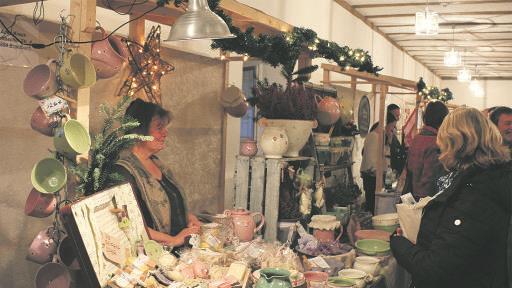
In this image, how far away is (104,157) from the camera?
1.94 metres

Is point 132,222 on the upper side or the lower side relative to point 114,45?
lower

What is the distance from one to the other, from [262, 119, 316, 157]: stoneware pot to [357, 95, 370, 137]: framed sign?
12.6 feet

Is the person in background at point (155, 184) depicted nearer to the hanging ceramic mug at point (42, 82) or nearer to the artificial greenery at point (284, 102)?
the hanging ceramic mug at point (42, 82)

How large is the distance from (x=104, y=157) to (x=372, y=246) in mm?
1776

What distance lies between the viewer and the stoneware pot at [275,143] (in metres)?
3.11

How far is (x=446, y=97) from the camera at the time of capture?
882 centimetres

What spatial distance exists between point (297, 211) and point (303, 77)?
39.8 inches

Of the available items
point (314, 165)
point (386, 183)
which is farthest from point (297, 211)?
point (386, 183)

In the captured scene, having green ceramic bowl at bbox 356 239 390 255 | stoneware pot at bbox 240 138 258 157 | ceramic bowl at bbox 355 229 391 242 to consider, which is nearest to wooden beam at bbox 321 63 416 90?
ceramic bowl at bbox 355 229 391 242

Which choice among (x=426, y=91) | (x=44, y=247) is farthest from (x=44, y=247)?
(x=426, y=91)

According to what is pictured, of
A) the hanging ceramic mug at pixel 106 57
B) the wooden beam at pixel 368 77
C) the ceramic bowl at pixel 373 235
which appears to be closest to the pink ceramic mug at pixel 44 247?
the hanging ceramic mug at pixel 106 57

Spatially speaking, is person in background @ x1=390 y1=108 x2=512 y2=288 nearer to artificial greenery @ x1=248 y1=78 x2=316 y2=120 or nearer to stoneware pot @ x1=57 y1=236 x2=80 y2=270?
artificial greenery @ x1=248 y1=78 x2=316 y2=120

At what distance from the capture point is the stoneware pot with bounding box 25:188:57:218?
1.83 metres

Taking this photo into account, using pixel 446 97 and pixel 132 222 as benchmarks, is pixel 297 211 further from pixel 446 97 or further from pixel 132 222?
pixel 446 97
